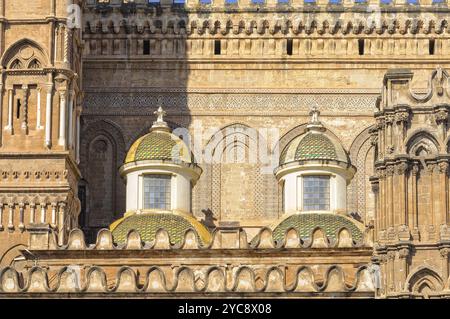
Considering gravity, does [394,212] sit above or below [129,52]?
below

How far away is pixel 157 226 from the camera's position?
41719 mm

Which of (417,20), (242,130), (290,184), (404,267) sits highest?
(417,20)

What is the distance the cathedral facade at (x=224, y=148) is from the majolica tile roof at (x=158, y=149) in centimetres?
6

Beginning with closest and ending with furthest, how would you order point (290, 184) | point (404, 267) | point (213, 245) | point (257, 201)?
1. point (404, 267)
2. point (213, 245)
3. point (290, 184)
4. point (257, 201)

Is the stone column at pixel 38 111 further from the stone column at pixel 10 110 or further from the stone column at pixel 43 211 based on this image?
the stone column at pixel 43 211

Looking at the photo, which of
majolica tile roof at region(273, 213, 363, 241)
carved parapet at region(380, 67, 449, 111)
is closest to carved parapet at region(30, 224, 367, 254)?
majolica tile roof at region(273, 213, 363, 241)

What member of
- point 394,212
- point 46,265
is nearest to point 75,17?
point 46,265

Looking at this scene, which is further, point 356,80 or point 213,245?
point 356,80

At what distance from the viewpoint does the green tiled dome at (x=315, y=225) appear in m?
41.3

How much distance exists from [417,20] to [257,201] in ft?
23.2

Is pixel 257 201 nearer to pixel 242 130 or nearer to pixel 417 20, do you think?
pixel 242 130

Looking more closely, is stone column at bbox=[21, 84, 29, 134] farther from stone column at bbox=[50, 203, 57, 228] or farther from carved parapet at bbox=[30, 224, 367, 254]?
carved parapet at bbox=[30, 224, 367, 254]

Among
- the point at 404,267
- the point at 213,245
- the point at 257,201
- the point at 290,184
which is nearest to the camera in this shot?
the point at 404,267

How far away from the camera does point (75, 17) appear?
46500 mm
